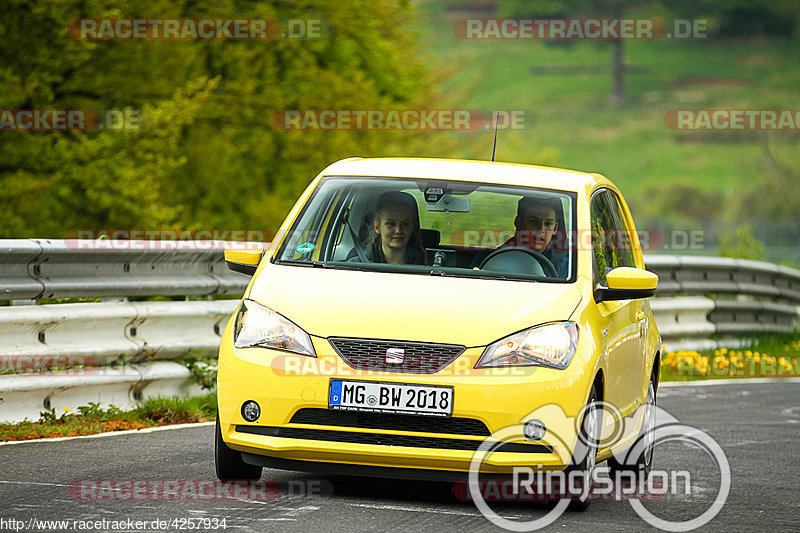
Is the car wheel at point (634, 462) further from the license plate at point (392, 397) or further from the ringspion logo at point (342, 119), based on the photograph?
the ringspion logo at point (342, 119)

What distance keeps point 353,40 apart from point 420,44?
1035 cm

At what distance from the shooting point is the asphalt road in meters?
5.98

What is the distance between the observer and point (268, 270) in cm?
718

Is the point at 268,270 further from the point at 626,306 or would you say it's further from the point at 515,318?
the point at 626,306

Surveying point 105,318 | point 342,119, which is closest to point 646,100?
point 342,119

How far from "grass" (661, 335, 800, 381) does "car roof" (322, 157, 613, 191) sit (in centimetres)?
746

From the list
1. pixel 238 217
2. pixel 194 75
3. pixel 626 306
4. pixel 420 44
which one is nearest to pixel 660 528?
pixel 626 306

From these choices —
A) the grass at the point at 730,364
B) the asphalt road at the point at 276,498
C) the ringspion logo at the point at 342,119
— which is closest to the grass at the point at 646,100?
the ringspion logo at the point at 342,119

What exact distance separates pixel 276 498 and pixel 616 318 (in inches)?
83.7

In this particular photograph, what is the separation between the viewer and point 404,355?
639cm

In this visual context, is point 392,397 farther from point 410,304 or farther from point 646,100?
point 646,100

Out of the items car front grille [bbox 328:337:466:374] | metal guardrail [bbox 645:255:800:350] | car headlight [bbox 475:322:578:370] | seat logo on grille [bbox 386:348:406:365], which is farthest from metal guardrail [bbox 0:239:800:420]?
metal guardrail [bbox 645:255:800:350]

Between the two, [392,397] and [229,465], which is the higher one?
[392,397]

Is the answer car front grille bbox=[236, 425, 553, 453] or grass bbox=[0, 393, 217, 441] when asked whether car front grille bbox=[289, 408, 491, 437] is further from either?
grass bbox=[0, 393, 217, 441]
